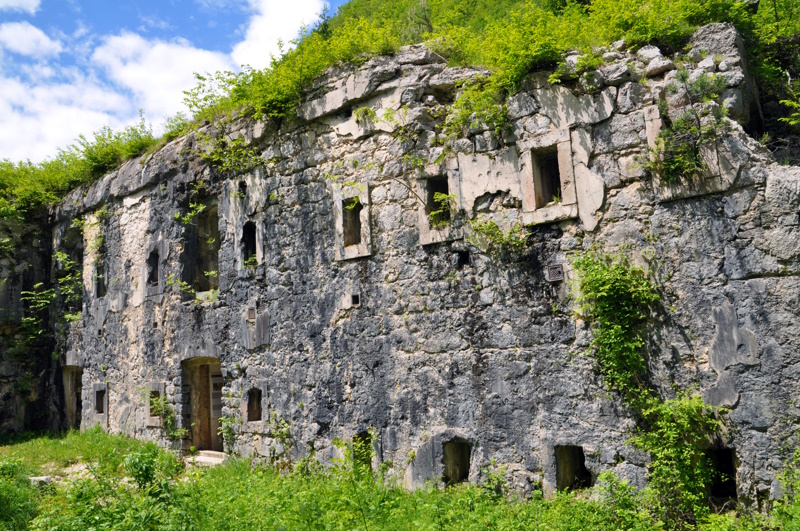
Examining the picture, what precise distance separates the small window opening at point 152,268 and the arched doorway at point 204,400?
1.64 meters

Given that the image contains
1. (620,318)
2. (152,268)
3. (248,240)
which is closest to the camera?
(620,318)

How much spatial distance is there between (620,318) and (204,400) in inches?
270

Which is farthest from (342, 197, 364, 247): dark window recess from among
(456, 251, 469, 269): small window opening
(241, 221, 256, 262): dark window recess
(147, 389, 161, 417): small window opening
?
(147, 389, 161, 417): small window opening

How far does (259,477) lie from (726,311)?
5.24m

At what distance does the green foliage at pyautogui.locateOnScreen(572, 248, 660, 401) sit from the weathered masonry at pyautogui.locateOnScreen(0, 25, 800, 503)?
0.52 ft

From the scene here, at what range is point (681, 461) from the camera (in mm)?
5355

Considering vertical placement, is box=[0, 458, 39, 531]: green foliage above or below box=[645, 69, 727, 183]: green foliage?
below

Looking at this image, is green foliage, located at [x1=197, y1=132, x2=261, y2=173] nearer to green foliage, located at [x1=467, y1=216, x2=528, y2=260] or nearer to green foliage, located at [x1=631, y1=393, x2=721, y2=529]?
green foliage, located at [x1=467, y1=216, x2=528, y2=260]

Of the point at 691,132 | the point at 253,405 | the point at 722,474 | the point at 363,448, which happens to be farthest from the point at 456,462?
the point at 691,132

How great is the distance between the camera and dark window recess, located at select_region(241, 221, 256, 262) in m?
9.33

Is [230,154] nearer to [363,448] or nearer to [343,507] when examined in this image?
[363,448]

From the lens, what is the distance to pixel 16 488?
7527 millimetres

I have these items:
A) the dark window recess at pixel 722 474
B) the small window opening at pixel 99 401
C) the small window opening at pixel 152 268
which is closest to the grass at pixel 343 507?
the dark window recess at pixel 722 474

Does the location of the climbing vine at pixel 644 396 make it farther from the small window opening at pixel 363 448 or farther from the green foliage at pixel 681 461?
the small window opening at pixel 363 448
